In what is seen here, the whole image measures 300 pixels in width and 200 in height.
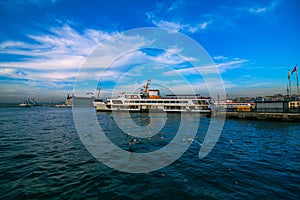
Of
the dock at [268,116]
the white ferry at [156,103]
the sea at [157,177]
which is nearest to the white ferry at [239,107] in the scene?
the white ferry at [156,103]

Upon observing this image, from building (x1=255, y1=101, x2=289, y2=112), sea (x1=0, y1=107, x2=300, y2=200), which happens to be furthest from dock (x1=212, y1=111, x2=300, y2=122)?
sea (x1=0, y1=107, x2=300, y2=200)

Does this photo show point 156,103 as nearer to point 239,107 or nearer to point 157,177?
point 239,107

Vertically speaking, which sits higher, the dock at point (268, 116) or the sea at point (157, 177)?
the dock at point (268, 116)

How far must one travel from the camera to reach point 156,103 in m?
57.5

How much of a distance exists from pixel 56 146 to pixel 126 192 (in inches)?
388

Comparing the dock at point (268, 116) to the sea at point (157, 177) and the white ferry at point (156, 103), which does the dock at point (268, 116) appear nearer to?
the white ferry at point (156, 103)

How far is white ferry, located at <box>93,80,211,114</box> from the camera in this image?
53.8 meters

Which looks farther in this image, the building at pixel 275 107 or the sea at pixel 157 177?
the building at pixel 275 107

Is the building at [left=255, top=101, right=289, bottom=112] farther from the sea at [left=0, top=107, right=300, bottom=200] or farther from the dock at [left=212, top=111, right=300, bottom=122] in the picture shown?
the sea at [left=0, top=107, right=300, bottom=200]

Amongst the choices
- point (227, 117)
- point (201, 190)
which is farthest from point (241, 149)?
point (227, 117)

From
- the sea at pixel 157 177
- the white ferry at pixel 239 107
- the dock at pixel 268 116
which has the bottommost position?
the sea at pixel 157 177

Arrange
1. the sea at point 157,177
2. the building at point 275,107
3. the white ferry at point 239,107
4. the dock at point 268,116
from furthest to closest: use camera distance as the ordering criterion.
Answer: the white ferry at point 239,107 < the building at point 275,107 < the dock at point 268,116 < the sea at point 157,177

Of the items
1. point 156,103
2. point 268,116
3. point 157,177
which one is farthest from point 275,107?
point 157,177

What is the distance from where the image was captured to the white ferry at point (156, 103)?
177ft
